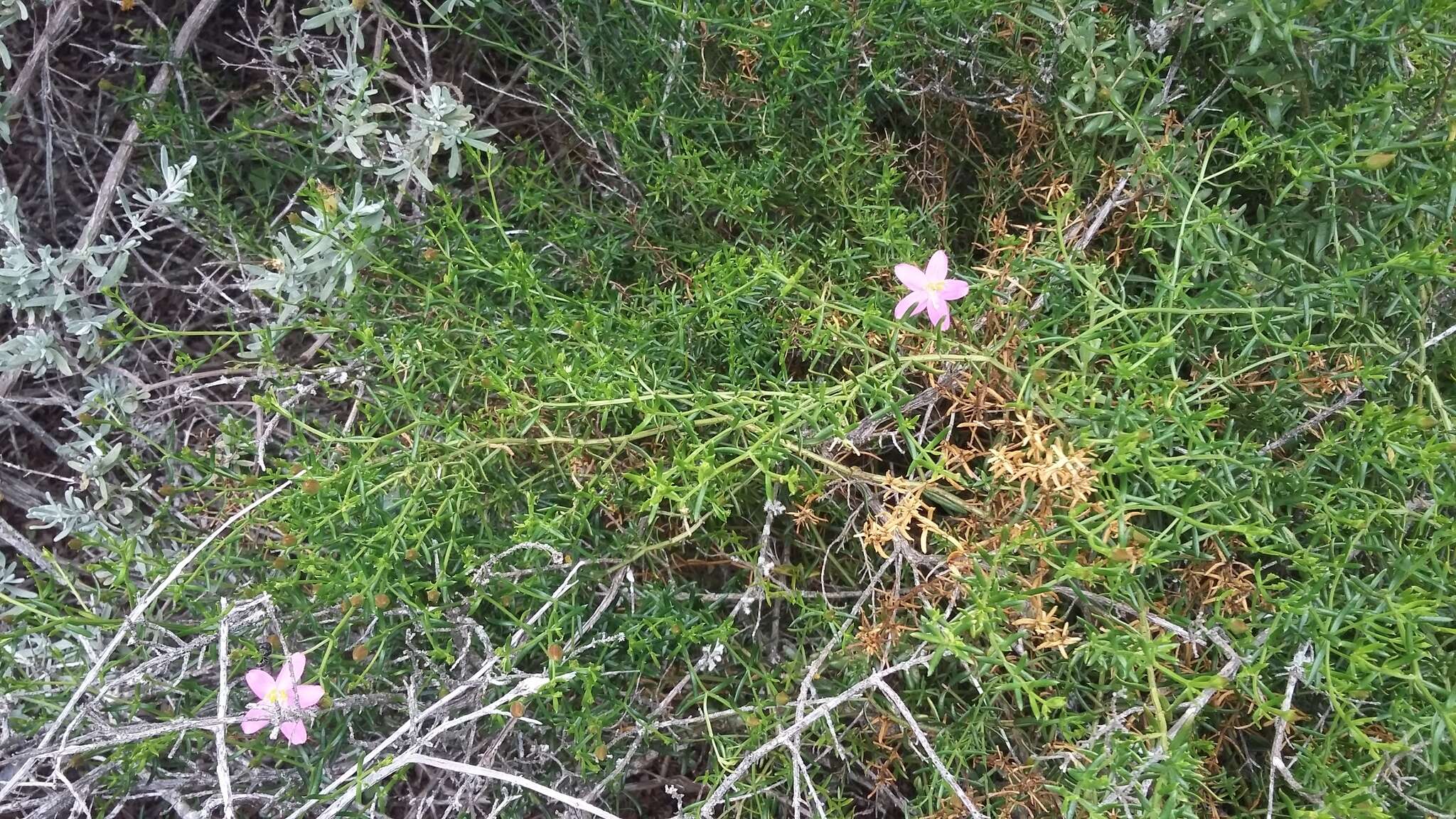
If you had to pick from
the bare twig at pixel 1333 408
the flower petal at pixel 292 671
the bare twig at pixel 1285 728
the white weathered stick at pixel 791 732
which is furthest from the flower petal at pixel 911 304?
the flower petal at pixel 292 671

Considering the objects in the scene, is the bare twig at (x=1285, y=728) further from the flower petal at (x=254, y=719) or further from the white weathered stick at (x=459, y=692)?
the flower petal at (x=254, y=719)

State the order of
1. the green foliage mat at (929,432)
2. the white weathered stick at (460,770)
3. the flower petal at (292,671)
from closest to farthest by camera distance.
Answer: the white weathered stick at (460,770) → the green foliage mat at (929,432) → the flower petal at (292,671)

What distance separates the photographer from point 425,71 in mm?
2705

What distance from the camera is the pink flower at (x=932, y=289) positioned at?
1.76m

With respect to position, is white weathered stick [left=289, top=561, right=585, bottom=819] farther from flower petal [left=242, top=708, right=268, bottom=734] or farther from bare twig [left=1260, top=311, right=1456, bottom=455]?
bare twig [left=1260, top=311, right=1456, bottom=455]

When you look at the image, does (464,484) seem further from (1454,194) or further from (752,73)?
(1454,194)

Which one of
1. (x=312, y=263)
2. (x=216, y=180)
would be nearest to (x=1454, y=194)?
(x=312, y=263)

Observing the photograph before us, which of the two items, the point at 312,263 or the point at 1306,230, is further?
the point at 312,263

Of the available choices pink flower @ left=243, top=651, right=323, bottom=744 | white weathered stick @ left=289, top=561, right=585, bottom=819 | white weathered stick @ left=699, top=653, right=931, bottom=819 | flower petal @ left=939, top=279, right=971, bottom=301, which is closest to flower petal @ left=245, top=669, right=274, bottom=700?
pink flower @ left=243, top=651, right=323, bottom=744

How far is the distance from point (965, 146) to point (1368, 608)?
1.46 metres

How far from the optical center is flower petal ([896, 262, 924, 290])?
180 centimetres

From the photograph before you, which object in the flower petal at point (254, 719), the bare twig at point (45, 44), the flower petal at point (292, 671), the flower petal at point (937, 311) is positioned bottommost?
the flower petal at point (254, 719)

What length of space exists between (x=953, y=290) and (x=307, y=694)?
60.9 inches

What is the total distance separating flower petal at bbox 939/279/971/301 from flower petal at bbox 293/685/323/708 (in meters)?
1.51
